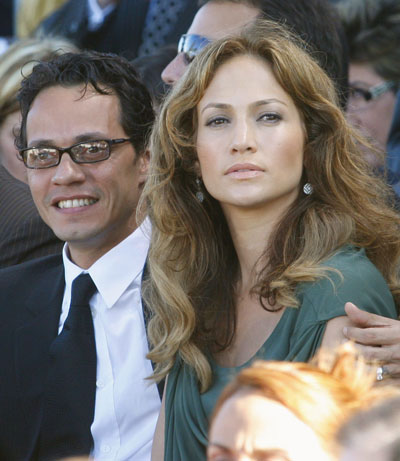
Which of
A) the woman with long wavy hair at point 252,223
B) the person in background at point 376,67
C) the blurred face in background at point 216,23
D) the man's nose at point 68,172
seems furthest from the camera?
the person in background at point 376,67

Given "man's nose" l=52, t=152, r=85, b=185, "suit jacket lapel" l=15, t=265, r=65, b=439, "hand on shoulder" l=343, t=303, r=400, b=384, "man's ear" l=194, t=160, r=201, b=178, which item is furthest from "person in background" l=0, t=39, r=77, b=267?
"hand on shoulder" l=343, t=303, r=400, b=384

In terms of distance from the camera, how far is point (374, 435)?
1.11m

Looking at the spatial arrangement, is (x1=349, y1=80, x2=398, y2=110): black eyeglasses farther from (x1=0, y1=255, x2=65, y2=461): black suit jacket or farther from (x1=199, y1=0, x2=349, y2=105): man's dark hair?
(x1=0, y1=255, x2=65, y2=461): black suit jacket

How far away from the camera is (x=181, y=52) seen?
12.1ft

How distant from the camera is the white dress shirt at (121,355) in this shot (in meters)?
2.93

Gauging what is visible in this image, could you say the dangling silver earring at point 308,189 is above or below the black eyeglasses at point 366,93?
below

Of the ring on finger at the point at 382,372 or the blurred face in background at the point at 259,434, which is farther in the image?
the ring on finger at the point at 382,372

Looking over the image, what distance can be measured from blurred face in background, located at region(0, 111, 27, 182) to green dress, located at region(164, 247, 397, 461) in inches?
80.8

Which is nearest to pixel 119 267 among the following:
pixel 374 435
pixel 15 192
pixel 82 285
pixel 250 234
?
pixel 82 285

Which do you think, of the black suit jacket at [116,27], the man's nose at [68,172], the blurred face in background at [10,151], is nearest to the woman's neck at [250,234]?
the man's nose at [68,172]

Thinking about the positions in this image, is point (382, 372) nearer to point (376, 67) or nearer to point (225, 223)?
point (225, 223)

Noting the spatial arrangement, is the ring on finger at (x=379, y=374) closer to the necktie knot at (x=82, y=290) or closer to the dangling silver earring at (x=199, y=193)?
the dangling silver earring at (x=199, y=193)

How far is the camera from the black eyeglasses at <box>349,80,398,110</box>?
4.33 m

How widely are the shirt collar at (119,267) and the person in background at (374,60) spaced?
1.42 metres
